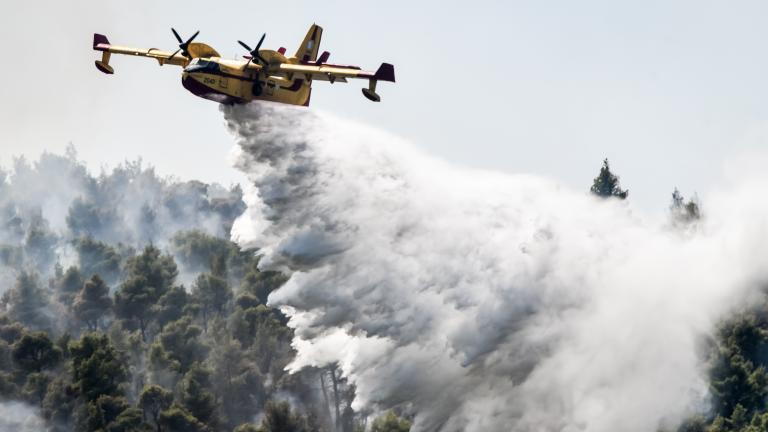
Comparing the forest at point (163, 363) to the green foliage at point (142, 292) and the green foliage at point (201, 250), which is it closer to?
the green foliage at point (142, 292)

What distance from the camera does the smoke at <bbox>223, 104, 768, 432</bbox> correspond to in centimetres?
5394

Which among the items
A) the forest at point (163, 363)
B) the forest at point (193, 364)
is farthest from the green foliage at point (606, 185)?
the forest at point (163, 363)

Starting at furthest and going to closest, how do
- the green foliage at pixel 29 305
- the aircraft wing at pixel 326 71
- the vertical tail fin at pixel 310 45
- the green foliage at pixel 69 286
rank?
the green foliage at pixel 69 286, the green foliage at pixel 29 305, the vertical tail fin at pixel 310 45, the aircraft wing at pixel 326 71

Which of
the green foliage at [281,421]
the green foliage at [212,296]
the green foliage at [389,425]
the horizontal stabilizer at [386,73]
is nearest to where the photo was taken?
the horizontal stabilizer at [386,73]

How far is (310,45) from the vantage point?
62125 millimetres

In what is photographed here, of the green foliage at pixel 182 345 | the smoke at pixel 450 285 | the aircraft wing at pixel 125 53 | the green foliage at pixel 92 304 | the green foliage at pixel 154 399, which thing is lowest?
the smoke at pixel 450 285

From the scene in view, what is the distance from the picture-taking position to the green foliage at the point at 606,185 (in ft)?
386

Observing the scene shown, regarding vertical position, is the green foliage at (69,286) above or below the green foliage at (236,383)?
above

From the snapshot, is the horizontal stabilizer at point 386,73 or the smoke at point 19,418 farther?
the smoke at point 19,418

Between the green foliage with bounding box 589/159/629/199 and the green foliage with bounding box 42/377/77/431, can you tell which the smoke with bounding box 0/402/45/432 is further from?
the green foliage with bounding box 589/159/629/199

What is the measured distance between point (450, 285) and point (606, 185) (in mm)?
65967

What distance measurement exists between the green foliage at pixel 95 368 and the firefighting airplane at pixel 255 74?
111 ft

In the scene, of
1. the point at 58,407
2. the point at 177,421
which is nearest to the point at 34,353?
the point at 58,407

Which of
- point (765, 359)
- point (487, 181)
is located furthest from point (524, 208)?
point (765, 359)
